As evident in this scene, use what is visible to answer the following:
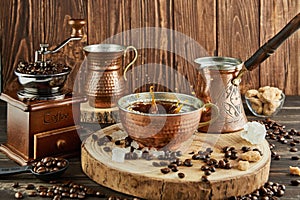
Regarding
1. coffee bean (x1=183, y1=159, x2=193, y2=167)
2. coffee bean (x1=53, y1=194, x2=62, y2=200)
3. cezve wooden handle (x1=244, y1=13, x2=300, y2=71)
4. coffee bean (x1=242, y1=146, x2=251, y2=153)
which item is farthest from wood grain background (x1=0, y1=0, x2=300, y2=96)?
coffee bean (x1=53, y1=194, x2=62, y2=200)

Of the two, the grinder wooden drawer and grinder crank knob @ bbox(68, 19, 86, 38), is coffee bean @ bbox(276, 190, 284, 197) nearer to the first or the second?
the grinder wooden drawer

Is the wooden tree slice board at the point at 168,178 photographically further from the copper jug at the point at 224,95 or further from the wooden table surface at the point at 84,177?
the copper jug at the point at 224,95

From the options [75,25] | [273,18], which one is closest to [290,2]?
[273,18]

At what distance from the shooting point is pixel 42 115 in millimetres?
1659

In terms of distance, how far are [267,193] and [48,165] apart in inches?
22.8

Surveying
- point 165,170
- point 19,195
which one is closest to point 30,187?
point 19,195

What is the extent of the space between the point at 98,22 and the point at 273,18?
0.70m

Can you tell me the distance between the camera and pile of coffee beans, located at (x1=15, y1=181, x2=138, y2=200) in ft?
4.70

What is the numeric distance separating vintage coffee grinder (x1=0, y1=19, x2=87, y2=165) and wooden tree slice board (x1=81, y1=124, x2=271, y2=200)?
141mm

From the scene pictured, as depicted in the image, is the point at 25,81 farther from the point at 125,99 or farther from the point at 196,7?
the point at 196,7

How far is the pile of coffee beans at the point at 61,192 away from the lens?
4.70 ft

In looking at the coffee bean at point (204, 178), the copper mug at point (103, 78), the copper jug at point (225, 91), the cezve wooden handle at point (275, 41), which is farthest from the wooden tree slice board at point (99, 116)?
the coffee bean at point (204, 178)

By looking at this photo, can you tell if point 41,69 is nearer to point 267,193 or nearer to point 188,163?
point 188,163

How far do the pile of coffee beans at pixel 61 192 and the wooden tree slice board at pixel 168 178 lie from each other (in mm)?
51
